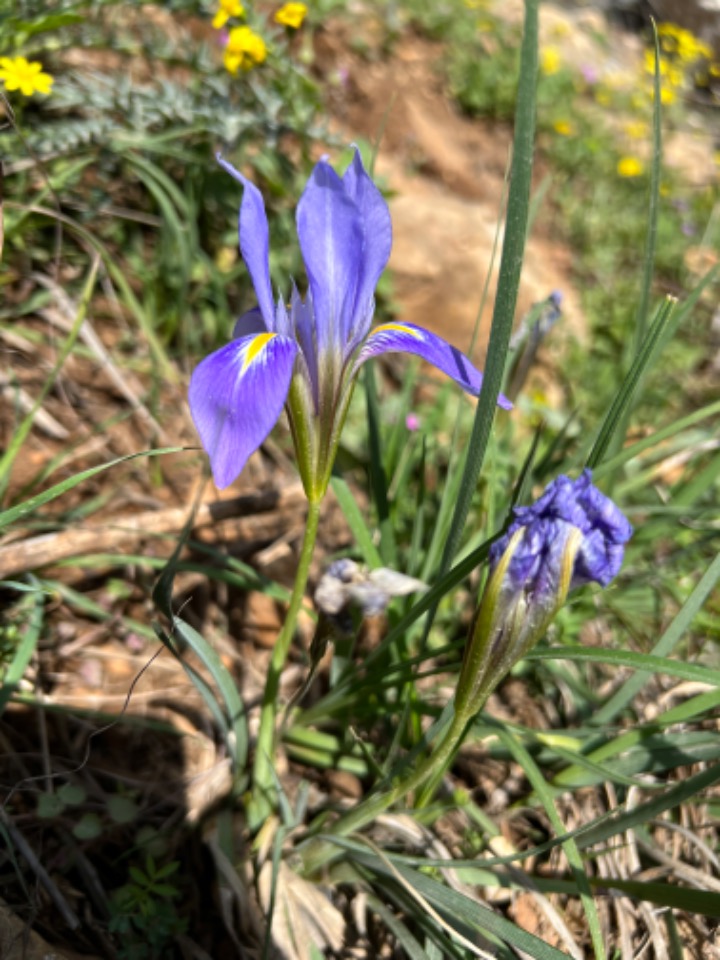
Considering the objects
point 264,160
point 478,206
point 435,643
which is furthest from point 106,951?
point 478,206

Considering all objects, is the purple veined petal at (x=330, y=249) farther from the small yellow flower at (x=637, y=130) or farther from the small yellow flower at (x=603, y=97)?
the small yellow flower at (x=603, y=97)

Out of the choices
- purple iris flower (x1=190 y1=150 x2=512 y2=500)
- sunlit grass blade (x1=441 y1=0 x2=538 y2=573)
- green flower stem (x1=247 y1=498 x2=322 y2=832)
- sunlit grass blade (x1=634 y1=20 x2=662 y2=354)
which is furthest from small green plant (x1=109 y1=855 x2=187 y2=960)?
sunlit grass blade (x1=634 y1=20 x2=662 y2=354)

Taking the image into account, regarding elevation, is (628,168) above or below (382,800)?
above

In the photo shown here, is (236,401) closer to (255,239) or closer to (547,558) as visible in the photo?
(255,239)

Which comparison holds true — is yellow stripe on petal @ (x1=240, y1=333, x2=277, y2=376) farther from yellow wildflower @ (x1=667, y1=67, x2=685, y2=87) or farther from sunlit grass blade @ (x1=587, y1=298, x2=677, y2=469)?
yellow wildflower @ (x1=667, y1=67, x2=685, y2=87)

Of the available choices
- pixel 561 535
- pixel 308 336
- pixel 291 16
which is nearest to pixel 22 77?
pixel 291 16

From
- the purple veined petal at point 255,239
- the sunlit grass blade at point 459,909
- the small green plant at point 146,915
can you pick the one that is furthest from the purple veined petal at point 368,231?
the small green plant at point 146,915
